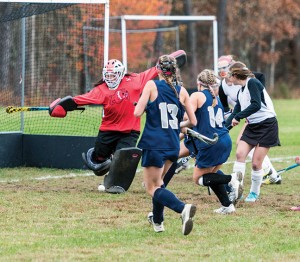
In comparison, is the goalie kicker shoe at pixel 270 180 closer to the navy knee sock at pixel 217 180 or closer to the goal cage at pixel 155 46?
the navy knee sock at pixel 217 180

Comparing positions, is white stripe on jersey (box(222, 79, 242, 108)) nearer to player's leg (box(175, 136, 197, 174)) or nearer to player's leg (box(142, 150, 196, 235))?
player's leg (box(175, 136, 197, 174))

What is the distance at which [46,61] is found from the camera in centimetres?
2348

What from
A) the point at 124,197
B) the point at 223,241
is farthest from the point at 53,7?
the point at 223,241

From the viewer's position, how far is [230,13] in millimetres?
52875

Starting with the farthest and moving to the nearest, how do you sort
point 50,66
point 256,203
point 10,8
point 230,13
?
point 230,13, point 50,66, point 10,8, point 256,203

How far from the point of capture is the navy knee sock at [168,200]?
803 cm

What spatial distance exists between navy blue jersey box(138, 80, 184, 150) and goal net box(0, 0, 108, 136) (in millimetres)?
4261

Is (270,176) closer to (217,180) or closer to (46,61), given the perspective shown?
(217,180)

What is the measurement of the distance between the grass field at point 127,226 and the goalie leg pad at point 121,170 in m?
0.15

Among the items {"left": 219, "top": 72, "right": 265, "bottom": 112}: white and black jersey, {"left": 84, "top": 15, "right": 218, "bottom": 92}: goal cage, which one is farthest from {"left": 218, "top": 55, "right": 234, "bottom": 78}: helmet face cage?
{"left": 84, "top": 15, "right": 218, "bottom": 92}: goal cage

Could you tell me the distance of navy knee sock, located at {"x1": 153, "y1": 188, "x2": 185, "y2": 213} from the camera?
803 cm

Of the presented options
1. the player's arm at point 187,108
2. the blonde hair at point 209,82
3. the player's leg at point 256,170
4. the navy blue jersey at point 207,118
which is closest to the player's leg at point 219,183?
the navy blue jersey at point 207,118

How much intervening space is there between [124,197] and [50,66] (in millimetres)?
12434

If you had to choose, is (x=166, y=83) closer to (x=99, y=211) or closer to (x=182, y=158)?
(x=99, y=211)
